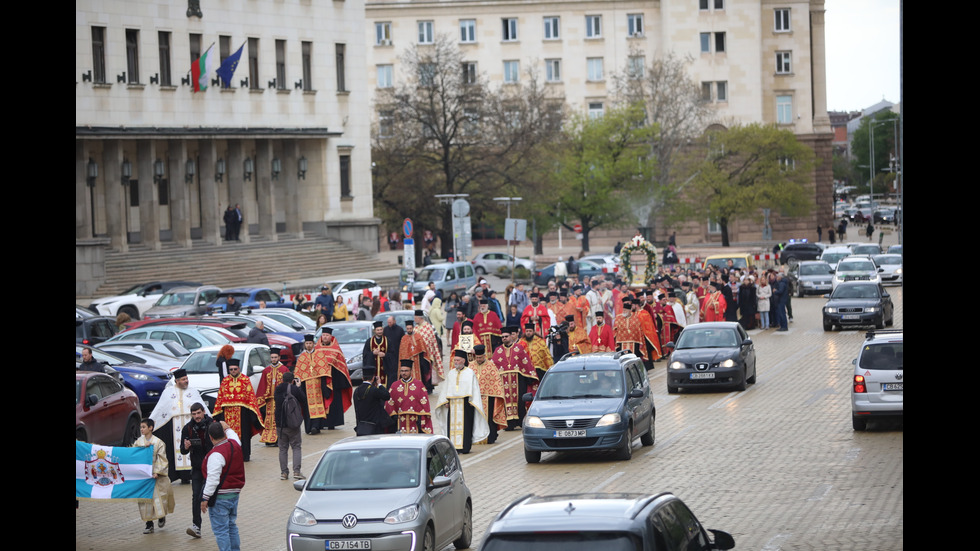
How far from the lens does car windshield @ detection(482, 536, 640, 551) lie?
29.6 ft

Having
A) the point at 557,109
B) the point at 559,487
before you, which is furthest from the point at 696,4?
the point at 559,487

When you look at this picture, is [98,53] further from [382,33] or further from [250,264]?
[382,33]

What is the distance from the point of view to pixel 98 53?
55188 millimetres

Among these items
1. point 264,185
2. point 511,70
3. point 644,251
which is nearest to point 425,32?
point 511,70

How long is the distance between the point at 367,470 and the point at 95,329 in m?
21.7

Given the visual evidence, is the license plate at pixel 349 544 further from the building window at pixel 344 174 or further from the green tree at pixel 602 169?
the green tree at pixel 602 169

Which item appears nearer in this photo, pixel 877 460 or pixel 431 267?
pixel 877 460

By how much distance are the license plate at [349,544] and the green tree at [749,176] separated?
223 feet

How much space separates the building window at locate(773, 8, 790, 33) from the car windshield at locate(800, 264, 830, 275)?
144 ft

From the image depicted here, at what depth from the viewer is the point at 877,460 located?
62.7 ft

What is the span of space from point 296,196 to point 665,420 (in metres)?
43.3

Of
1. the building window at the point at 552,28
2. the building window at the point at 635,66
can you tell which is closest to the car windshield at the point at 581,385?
the building window at the point at 635,66

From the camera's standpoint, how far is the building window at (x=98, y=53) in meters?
54.9

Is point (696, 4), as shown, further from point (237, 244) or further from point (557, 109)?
point (237, 244)
